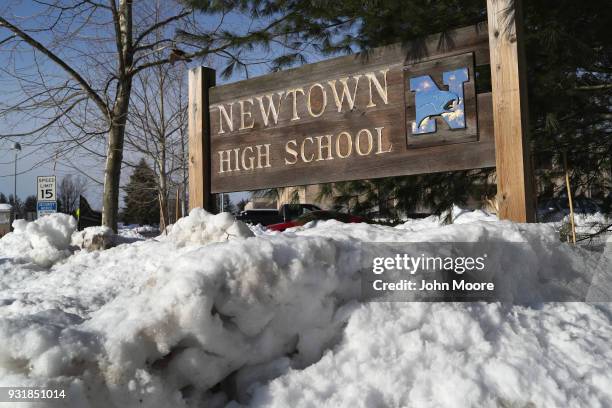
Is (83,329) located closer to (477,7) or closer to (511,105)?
(511,105)

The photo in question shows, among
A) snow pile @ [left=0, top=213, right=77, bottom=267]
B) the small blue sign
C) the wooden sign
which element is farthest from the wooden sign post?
the small blue sign

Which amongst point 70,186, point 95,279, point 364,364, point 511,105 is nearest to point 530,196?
point 511,105

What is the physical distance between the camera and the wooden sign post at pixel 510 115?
302 centimetres

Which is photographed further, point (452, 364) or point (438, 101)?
point (438, 101)

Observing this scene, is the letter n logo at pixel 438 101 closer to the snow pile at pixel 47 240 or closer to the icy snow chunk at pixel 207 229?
the icy snow chunk at pixel 207 229

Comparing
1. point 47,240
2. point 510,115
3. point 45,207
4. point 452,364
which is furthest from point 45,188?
→ point 452,364

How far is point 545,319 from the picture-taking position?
7.59ft

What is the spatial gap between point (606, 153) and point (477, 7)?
1.94 m

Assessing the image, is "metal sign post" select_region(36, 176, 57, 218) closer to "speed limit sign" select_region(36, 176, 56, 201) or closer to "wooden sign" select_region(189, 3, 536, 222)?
"speed limit sign" select_region(36, 176, 56, 201)

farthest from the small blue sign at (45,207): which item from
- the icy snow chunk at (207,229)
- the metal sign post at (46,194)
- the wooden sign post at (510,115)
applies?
the wooden sign post at (510,115)

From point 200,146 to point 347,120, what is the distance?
147cm

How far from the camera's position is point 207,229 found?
3.59m

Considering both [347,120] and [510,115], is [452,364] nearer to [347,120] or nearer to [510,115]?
[510,115]

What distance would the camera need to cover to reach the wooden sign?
3.25 metres
